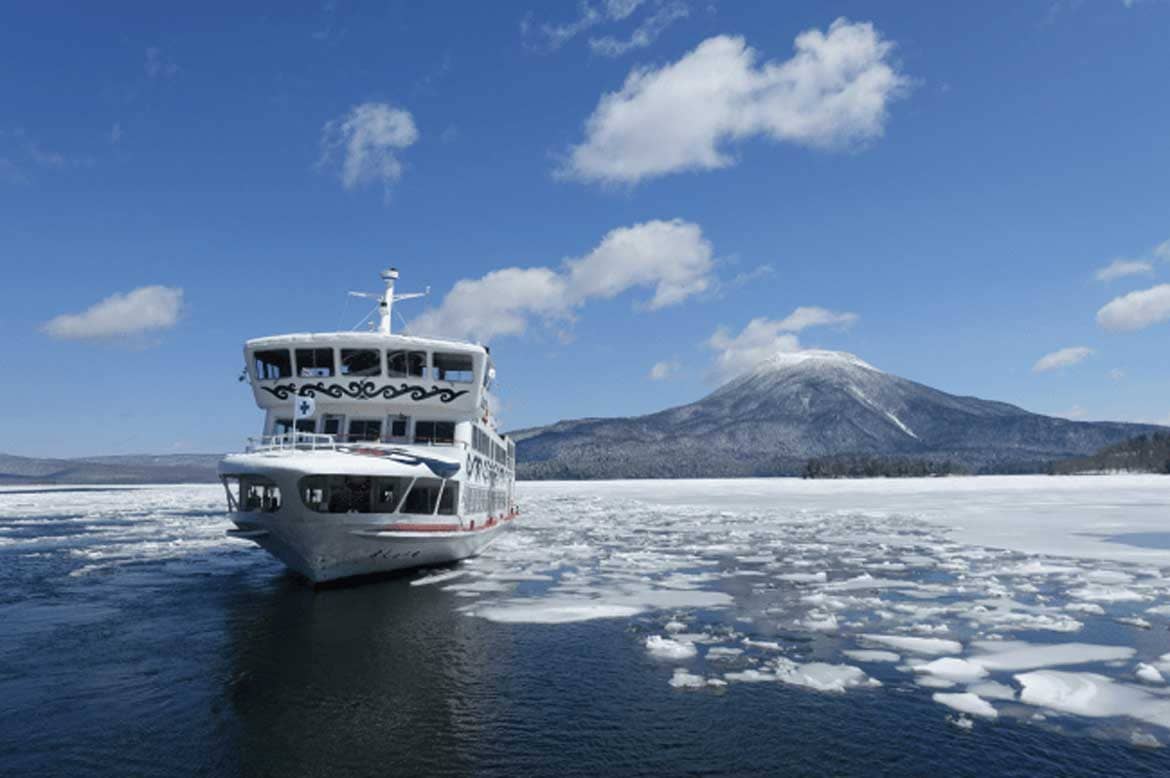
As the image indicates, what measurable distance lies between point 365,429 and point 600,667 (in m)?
14.8

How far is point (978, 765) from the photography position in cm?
862

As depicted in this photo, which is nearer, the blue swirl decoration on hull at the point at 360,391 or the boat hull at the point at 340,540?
the boat hull at the point at 340,540

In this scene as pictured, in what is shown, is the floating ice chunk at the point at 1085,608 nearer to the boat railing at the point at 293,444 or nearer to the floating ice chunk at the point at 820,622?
the floating ice chunk at the point at 820,622

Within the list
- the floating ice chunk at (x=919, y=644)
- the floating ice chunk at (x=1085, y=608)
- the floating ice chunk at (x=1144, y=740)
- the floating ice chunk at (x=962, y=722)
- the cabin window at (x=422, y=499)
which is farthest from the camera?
the cabin window at (x=422, y=499)

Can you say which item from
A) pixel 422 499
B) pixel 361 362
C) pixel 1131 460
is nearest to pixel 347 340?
pixel 361 362

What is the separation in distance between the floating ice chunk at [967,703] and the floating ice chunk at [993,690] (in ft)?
0.56

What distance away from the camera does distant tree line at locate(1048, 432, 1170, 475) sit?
15300 cm

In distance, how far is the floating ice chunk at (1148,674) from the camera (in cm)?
1145

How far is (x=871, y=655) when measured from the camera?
1327 cm

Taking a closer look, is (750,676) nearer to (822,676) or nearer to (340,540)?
(822,676)

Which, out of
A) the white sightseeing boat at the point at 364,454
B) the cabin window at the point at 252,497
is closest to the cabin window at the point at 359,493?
the white sightseeing boat at the point at 364,454

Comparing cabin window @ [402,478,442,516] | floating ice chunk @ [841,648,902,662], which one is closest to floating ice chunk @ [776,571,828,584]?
floating ice chunk @ [841,648,902,662]

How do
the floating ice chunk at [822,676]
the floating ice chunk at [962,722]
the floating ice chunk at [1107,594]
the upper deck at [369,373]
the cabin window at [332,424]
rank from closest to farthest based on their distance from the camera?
1. the floating ice chunk at [962,722]
2. the floating ice chunk at [822,676]
3. the floating ice chunk at [1107,594]
4. the upper deck at [369,373]
5. the cabin window at [332,424]

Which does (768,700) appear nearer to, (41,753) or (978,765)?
(978,765)
